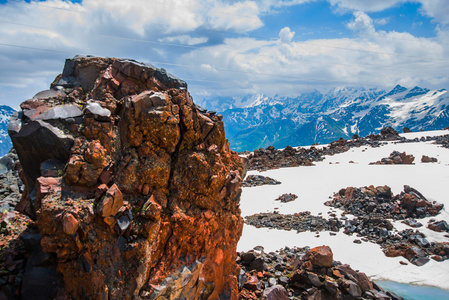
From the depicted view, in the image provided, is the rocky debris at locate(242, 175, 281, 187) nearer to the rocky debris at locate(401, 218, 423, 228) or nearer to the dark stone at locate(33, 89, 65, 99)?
the rocky debris at locate(401, 218, 423, 228)

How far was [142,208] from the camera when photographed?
290 inches

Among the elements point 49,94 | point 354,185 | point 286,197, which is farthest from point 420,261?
point 49,94

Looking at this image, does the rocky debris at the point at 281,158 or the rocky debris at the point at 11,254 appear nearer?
the rocky debris at the point at 11,254

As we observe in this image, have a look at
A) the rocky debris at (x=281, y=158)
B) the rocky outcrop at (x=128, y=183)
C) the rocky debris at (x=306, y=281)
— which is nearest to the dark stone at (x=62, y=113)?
the rocky outcrop at (x=128, y=183)

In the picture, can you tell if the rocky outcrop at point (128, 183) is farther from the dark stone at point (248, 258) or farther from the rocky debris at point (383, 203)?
the rocky debris at point (383, 203)

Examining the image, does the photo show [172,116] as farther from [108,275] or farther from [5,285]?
[5,285]

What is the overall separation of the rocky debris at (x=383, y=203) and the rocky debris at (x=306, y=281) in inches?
475

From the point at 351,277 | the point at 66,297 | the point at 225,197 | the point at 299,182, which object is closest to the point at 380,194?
the point at 299,182

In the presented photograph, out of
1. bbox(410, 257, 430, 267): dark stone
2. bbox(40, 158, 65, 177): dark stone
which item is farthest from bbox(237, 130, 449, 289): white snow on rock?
bbox(40, 158, 65, 177): dark stone

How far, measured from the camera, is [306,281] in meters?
11.5

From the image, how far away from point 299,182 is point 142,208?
91.0 feet

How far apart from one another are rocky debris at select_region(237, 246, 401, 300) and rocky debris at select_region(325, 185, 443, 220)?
39.6 feet

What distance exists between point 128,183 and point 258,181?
28.0m

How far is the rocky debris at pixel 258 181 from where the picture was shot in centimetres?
Answer: 3375
